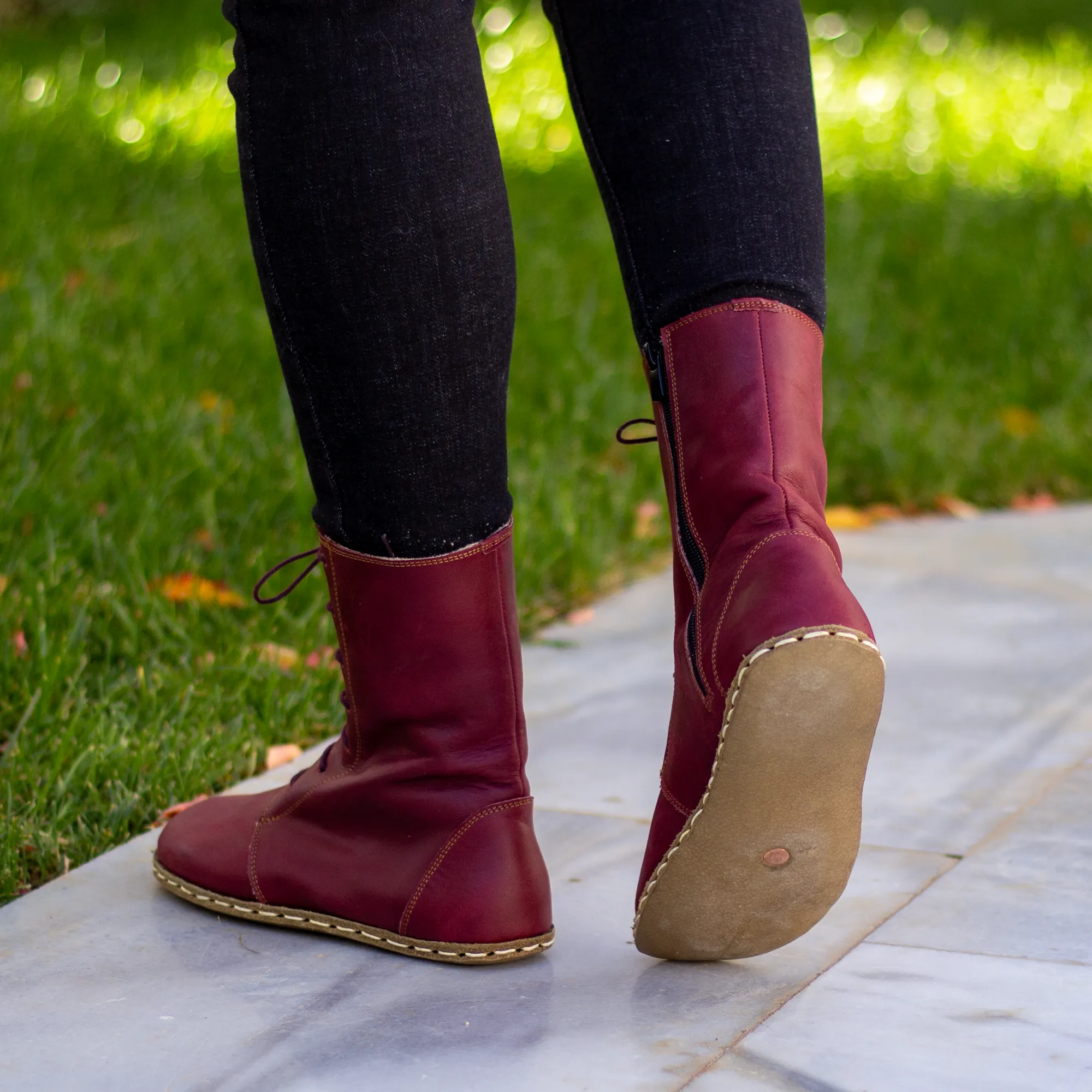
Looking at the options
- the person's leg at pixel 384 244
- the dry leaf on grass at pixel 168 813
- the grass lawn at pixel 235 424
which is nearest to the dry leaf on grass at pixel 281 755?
the grass lawn at pixel 235 424

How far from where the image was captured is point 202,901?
1340 millimetres

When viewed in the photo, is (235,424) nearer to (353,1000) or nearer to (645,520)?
(645,520)

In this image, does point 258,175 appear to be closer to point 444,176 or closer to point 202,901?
point 444,176

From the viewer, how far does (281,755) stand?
1721mm

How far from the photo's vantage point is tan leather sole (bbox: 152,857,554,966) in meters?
1.22

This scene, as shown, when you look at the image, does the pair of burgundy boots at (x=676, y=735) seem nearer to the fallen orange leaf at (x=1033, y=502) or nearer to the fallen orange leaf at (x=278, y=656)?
the fallen orange leaf at (x=278, y=656)

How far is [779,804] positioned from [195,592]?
1172 millimetres

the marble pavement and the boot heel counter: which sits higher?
the boot heel counter

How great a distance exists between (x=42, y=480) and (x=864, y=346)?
2021 millimetres

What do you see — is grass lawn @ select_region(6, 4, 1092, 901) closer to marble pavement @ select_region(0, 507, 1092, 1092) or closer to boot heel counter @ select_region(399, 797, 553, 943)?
marble pavement @ select_region(0, 507, 1092, 1092)

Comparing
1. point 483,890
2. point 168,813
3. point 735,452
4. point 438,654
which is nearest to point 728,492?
point 735,452

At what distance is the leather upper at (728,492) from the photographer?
1.11 m

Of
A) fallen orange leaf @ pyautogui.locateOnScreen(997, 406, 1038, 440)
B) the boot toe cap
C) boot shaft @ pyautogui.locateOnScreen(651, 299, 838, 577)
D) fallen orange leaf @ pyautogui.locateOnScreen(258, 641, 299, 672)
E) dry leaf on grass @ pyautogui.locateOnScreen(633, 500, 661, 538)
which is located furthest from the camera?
fallen orange leaf @ pyautogui.locateOnScreen(997, 406, 1038, 440)

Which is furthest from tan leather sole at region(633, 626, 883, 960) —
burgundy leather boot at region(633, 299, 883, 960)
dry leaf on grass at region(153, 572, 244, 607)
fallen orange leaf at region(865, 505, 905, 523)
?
fallen orange leaf at region(865, 505, 905, 523)
